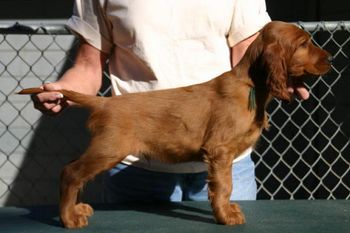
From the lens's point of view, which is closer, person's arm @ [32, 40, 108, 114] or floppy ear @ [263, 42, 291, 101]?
floppy ear @ [263, 42, 291, 101]

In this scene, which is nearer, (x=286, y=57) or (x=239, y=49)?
(x=286, y=57)

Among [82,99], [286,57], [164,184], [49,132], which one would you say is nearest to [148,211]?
[164,184]

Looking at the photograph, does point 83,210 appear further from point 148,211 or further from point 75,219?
point 148,211

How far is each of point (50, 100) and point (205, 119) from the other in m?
0.52

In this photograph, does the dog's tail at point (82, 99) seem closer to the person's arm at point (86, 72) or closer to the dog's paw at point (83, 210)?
the person's arm at point (86, 72)

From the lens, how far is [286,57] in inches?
96.1

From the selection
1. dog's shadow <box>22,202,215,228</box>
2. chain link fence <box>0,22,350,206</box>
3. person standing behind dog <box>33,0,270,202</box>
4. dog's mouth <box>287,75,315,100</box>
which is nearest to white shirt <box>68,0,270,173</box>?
person standing behind dog <box>33,0,270,202</box>

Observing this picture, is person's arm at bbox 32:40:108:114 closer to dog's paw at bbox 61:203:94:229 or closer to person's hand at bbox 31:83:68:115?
person's hand at bbox 31:83:68:115

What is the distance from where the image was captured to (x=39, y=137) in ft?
20.2

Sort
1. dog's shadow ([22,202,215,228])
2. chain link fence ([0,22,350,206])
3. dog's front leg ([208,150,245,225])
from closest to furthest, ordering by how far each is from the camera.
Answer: dog's front leg ([208,150,245,225]), dog's shadow ([22,202,215,228]), chain link fence ([0,22,350,206])

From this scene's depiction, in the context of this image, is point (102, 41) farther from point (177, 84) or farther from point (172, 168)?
A: point (172, 168)

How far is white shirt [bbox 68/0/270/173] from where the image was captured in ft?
8.95

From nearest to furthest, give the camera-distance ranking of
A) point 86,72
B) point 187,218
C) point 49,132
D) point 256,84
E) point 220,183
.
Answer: point 220,183 → point 256,84 → point 187,218 → point 86,72 → point 49,132

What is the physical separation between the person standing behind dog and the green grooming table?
87 mm
